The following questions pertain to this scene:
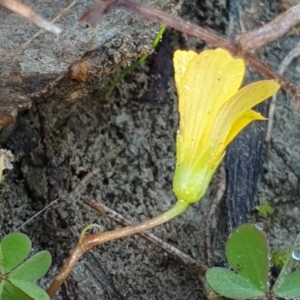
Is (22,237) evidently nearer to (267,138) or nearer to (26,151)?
(26,151)

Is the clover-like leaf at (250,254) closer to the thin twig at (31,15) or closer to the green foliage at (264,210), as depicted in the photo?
the green foliage at (264,210)

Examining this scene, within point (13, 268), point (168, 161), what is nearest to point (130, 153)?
point (168, 161)

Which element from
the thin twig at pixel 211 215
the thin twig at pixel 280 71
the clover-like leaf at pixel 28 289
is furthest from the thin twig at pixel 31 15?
the thin twig at pixel 280 71

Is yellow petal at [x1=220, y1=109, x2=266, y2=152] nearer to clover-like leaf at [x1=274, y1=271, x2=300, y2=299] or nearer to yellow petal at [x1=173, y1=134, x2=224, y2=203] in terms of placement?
yellow petal at [x1=173, y1=134, x2=224, y2=203]

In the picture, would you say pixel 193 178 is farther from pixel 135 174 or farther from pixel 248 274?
pixel 135 174

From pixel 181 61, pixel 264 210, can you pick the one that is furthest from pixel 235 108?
pixel 264 210

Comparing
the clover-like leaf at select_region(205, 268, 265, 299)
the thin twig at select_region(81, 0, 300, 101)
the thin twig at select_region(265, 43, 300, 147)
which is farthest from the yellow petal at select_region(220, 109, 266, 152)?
the thin twig at select_region(265, 43, 300, 147)
